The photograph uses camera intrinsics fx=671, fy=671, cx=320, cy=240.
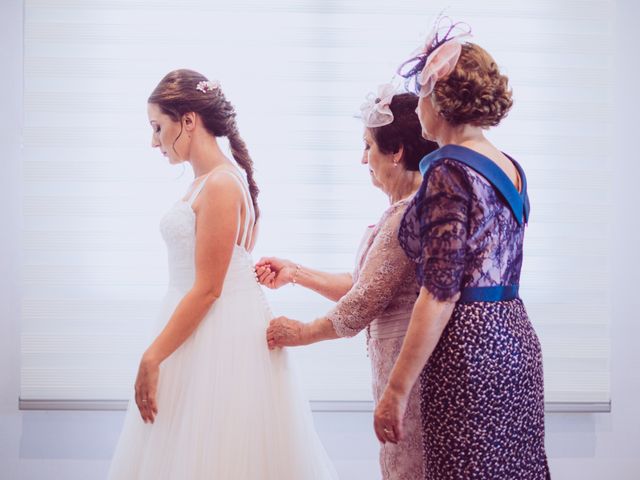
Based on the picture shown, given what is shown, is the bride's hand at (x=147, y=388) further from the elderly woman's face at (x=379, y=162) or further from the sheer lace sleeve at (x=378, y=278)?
the elderly woman's face at (x=379, y=162)

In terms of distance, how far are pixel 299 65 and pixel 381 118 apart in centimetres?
104

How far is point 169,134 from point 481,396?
3.88 ft

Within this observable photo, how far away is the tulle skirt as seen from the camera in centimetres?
179

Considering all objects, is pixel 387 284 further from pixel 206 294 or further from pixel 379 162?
pixel 206 294

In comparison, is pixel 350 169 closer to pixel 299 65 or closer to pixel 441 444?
pixel 299 65

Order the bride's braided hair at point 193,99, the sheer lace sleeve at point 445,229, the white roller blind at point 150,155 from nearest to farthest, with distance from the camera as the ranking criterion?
the sheer lace sleeve at point 445,229 → the bride's braided hair at point 193,99 → the white roller blind at point 150,155

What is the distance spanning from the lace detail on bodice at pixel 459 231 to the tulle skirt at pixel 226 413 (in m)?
0.62

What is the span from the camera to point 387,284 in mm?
1755

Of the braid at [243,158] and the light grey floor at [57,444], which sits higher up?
the braid at [243,158]

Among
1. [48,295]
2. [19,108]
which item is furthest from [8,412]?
[19,108]

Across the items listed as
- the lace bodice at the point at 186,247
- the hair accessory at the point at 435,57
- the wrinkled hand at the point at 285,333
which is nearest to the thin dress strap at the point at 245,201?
the lace bodice at the point at 186,247

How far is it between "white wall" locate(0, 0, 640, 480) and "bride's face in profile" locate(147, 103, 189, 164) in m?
1.13

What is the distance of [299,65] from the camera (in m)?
2.80

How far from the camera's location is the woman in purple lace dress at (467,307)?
4.78ft
